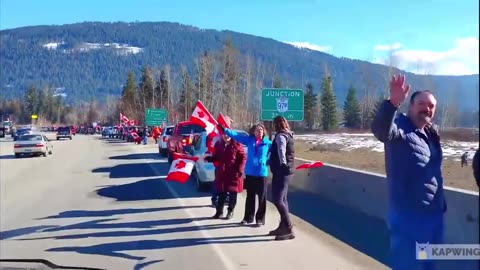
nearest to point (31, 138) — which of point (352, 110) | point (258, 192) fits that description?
point (258, 192)

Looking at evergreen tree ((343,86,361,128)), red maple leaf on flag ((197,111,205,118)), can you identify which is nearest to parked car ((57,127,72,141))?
evergreen tree ((343,86,361,128))

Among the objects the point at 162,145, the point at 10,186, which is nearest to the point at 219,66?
the point at 162,145

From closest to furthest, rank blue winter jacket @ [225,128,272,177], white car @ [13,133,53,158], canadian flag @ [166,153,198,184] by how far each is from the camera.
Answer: blue winter jacket @ [225,128,272,177] → canadian flag @ [166,153,198,184] → white car @ [13,133,53,158]

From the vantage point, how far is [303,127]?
8156 centimetres

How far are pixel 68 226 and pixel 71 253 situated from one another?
8.47 ft

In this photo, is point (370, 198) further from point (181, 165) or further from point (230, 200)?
point (181, 165)

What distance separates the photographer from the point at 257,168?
436 inches

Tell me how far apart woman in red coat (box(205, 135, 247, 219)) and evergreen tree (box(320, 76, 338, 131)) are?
69419 millimetres

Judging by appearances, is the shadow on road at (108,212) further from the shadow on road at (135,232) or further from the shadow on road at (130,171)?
the shadow on road at (130,171)

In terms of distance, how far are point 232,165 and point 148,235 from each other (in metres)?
2.18

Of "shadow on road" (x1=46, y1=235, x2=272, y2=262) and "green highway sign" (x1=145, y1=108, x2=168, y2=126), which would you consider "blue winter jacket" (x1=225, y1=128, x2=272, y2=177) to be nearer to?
"shadow on road" (x1=46, y1=235, x2=272, y2=262)

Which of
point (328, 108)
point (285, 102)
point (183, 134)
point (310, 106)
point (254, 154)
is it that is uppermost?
point (285, 102)

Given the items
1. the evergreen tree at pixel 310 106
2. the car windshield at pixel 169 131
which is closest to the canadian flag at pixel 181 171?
the car windshield at pixel 169 131

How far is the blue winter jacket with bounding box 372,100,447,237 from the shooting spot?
539 cm
